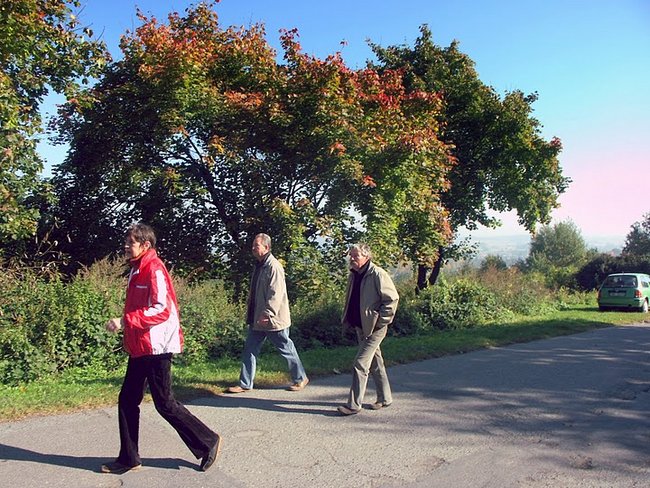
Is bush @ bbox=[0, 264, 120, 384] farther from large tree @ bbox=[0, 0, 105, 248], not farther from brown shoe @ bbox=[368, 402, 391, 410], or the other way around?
brown shoe @ bbox=[368, 402, 391, 410]

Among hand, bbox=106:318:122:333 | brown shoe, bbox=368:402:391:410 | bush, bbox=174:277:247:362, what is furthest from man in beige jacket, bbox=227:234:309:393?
hand, bbox=106:318:122:333

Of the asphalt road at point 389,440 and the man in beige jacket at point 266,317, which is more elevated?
the man in beige jacket at point 266,317

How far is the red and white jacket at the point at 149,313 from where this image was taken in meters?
4.25

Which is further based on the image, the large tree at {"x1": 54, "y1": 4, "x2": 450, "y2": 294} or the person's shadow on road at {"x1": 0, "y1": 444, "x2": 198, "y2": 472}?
the large tree at {"x1": 54, "y1": 4, "x2": 450, "y2": 294}

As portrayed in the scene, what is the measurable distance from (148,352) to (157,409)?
490 mm

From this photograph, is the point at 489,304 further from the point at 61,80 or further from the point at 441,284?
the point at 61,80

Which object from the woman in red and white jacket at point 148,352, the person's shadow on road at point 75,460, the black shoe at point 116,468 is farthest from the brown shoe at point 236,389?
the black shoe at point 116,468

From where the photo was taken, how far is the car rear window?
21.7 metres

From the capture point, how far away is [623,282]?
71.9 ft

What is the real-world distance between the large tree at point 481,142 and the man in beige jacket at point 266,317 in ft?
42.9

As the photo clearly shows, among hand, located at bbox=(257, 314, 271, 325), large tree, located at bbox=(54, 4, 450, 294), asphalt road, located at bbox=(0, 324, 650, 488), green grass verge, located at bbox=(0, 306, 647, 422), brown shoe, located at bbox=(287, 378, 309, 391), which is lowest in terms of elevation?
asphalt road, located at bbox=(0, 324, 650, 488)

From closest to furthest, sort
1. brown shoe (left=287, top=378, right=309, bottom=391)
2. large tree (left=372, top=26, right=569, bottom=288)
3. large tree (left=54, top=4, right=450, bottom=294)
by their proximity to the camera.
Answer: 1. brown shoe (left=287, top=378, right=309, bottom=391)
2. large tree (left=54, top=4, right=450, bottom=294)
3. large tree (left=372, top=26, right=569, bottom=288)

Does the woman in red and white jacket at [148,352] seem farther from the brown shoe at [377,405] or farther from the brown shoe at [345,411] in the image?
the brown shoe at [377,405]

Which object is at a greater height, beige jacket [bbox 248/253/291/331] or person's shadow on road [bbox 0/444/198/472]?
beige jacket [bbox 248/253/291/331]
